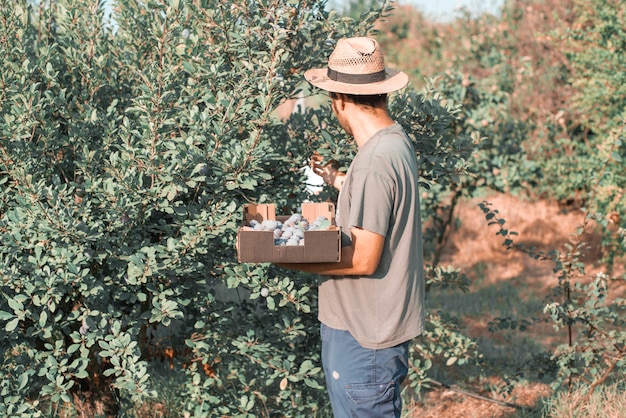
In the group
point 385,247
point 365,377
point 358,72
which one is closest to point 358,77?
point 358,72

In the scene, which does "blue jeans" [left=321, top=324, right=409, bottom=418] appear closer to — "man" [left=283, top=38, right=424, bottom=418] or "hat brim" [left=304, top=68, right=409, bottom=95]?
"man" [left=283, top=38, right=424, bottom=418]

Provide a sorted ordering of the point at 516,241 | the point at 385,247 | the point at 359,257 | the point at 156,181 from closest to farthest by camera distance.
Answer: the point at 359,257 < the point at 385,247 < the point at 156,181 < the point at 516,241

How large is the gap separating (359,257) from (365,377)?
423 millimetres

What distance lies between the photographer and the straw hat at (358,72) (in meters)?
2.55

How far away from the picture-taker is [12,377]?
3281mm

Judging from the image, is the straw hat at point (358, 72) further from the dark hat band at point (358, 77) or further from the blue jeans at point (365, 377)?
the blue jeans at point (365, 377)

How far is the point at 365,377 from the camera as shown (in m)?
2.55

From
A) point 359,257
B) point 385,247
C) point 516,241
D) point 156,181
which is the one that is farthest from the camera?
point 516,241

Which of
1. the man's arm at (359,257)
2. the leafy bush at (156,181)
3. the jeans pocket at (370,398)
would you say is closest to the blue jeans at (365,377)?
the jeans pocket at (370,398)

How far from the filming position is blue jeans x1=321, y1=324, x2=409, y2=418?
2539mm

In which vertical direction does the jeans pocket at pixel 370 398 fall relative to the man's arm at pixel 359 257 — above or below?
below

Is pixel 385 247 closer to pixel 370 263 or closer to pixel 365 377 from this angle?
pixel 370 263

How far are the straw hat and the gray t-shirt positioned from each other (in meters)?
0.15

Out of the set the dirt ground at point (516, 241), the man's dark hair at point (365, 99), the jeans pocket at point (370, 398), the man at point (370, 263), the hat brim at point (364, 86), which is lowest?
the dirt ground at point (516, 241)
